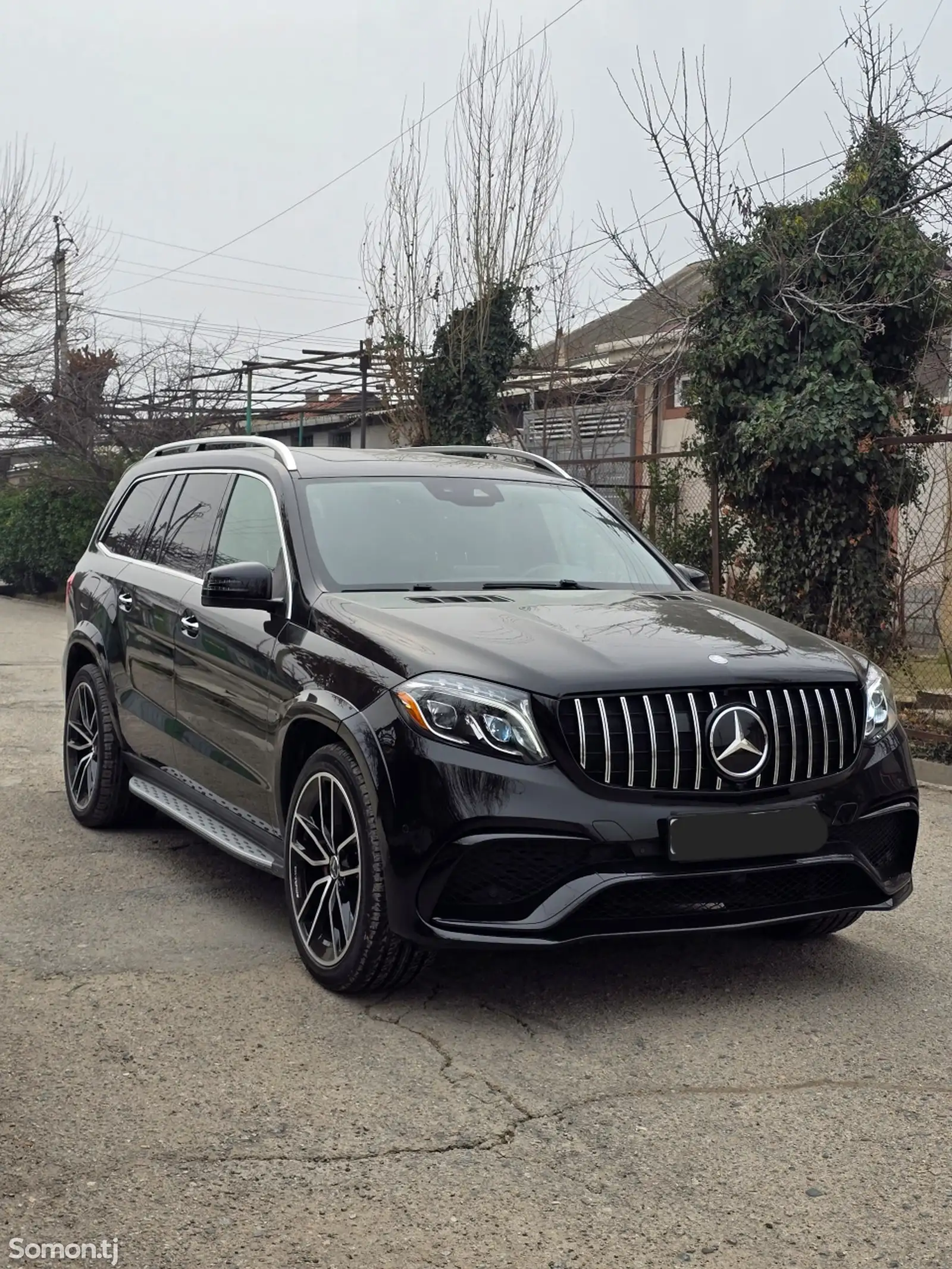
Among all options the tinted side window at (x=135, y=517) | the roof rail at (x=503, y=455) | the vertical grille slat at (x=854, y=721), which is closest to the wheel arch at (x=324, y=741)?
the vertical grille slat at (x=854, y=721)

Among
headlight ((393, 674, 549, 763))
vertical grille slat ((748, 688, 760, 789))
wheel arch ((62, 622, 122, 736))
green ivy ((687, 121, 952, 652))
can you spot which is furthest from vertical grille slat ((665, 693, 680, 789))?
green ivy ((687, 121, 952, 652))

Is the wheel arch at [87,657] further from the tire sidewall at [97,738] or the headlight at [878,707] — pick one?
the headlight at [878,707]

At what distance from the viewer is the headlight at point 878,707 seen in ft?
15.0

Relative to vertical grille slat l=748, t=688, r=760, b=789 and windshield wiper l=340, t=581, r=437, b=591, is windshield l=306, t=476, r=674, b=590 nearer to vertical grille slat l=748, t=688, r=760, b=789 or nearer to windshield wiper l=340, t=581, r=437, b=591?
windshield wiper l=340, t=581, r=437, b=591

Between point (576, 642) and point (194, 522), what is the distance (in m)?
2.49

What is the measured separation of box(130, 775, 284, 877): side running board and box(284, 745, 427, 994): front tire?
234 mm

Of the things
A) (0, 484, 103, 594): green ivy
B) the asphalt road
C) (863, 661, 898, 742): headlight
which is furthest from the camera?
(0, 484, 103, 594): green ivy

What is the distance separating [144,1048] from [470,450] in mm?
3402

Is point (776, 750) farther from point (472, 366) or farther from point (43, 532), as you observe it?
point (43, 532)

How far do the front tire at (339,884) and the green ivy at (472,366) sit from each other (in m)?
15.6

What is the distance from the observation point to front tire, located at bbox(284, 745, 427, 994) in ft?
13.9

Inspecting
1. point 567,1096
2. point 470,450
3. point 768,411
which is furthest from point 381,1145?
point 768,411

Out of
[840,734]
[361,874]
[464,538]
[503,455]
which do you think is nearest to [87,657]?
[503,455]
